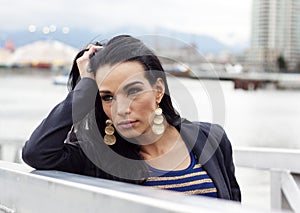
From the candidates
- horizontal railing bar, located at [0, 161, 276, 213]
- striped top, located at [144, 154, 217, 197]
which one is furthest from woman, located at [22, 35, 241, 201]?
horizontal railing bar, located at [0, 161, 276, 213]

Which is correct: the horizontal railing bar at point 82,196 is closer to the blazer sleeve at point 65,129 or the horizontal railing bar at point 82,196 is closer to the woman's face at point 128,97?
the blazer sleeve at point 65,129

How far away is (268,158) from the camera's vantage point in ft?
9.49

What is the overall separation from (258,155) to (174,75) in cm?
77

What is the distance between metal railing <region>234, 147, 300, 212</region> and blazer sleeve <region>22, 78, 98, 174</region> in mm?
880

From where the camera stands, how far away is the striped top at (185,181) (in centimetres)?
225

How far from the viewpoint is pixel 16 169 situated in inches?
78.5

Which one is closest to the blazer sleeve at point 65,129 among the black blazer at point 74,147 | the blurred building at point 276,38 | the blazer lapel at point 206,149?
the black blazer at point 74,147

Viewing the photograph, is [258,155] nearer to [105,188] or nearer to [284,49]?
[105,188]

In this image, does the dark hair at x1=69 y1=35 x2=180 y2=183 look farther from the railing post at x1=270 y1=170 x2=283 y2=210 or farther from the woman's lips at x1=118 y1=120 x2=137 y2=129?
the railing post at x1=270 y1=170 x2=283 y2=210

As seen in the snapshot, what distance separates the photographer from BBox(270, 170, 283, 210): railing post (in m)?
2.87

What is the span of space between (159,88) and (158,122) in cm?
11

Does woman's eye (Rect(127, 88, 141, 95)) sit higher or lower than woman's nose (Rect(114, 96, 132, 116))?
higher

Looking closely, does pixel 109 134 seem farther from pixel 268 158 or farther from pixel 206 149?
pixel 268 158

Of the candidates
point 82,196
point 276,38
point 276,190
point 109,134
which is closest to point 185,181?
point 109,134
